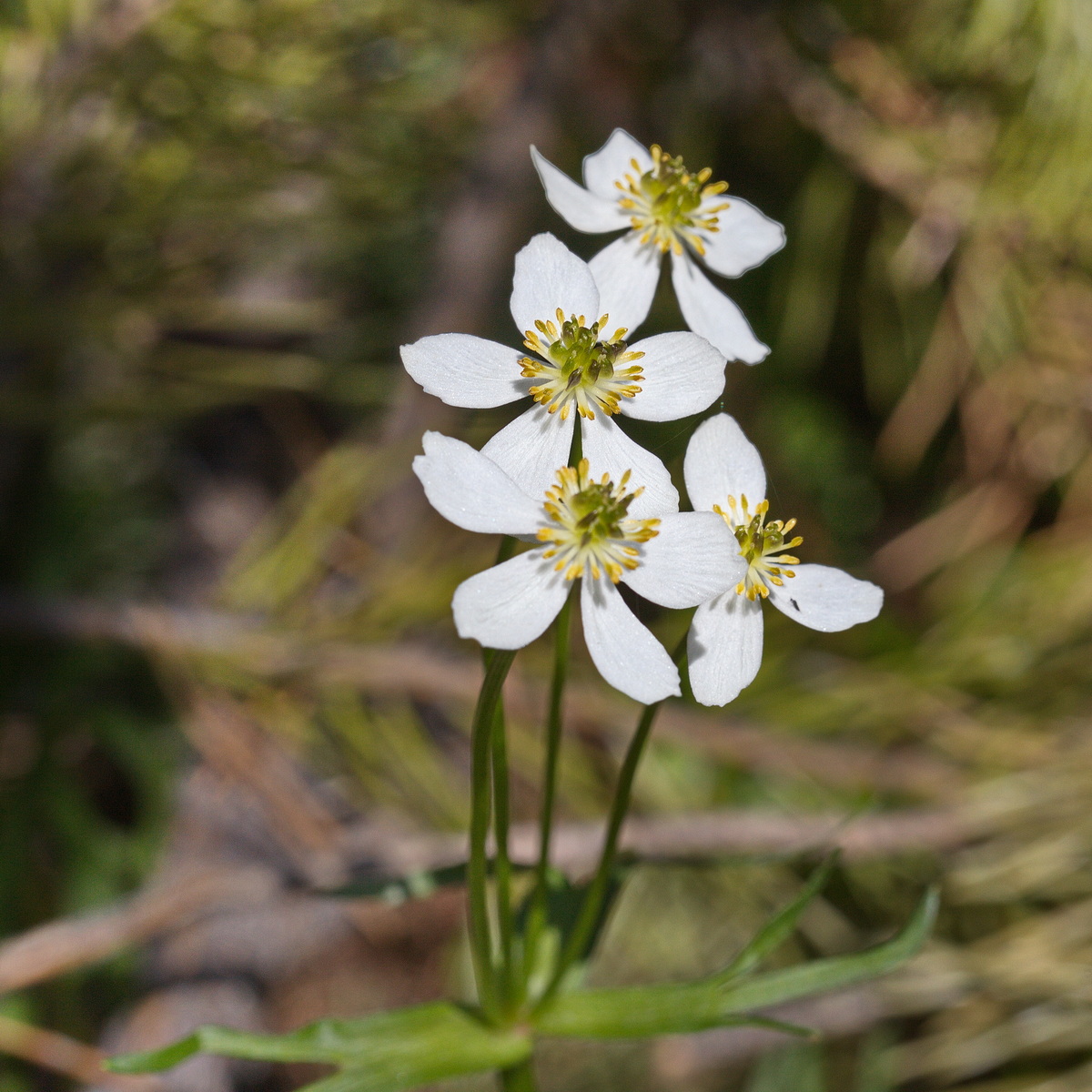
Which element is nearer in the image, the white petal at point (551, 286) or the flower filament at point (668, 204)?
the white petal at point (551, 286)

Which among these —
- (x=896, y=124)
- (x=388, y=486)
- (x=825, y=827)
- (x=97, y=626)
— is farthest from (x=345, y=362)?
(x=825, y=827)

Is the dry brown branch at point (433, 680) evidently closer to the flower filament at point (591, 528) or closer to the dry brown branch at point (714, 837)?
the dry brown branch at point (714, 837)

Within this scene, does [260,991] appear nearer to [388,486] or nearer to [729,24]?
[388,486]

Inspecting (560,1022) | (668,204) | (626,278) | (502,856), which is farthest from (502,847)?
(668,204)

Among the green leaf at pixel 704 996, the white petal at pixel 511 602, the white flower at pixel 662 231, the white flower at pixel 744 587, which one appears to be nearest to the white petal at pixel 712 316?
the white flower at pixel 662 231

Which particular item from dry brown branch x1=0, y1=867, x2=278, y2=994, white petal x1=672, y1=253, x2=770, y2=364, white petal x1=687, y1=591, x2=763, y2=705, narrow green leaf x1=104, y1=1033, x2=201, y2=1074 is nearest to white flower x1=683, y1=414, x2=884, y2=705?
white petal x1=687, y1=591, x2=763, y2=705

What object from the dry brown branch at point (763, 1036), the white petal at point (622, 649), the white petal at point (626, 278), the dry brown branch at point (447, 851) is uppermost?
the white petal at point (626, 278)

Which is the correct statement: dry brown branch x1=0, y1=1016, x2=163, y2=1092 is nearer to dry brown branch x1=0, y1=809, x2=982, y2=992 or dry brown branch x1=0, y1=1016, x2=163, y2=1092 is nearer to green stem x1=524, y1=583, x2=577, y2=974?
dry brown branch x1=0, y1=809, x2=982, y2=992
